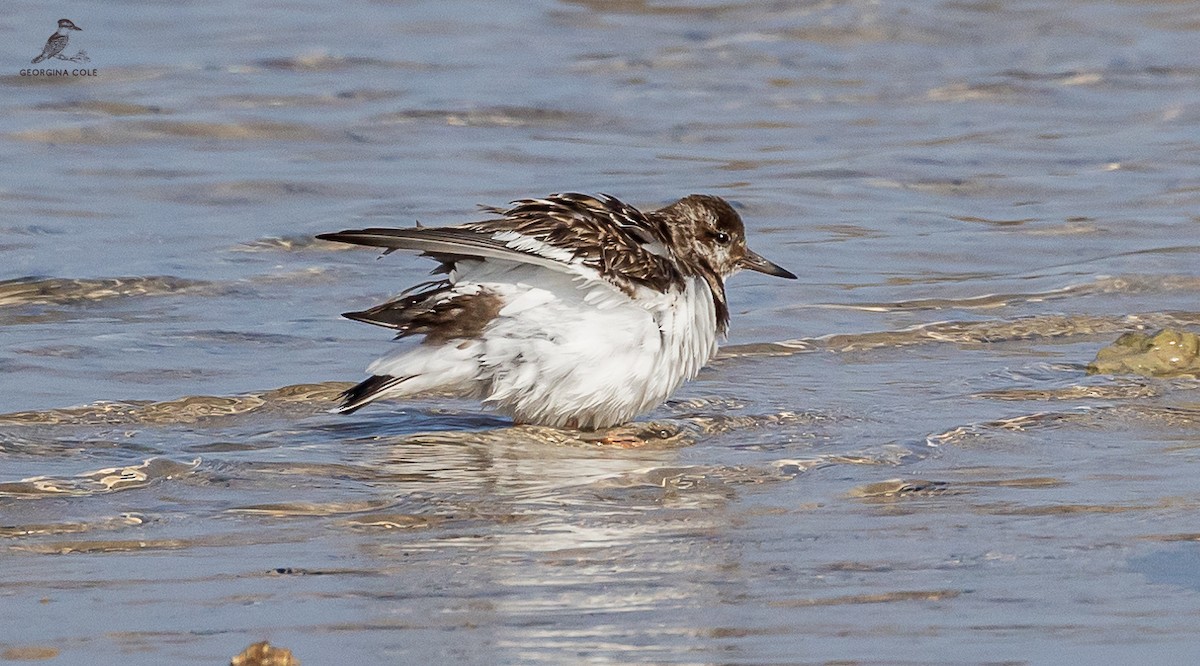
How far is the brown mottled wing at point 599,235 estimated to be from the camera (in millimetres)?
6398

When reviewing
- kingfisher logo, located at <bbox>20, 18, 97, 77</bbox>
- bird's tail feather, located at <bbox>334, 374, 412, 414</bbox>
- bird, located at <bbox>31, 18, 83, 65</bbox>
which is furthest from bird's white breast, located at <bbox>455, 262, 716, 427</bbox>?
bird, located at <bbox>31, 18, 83, 65</bbox>

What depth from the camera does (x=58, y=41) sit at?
14727mm

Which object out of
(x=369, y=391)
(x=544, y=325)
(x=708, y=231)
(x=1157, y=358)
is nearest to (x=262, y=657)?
(x=369, y=391)

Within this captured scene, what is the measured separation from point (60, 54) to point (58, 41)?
0.33m

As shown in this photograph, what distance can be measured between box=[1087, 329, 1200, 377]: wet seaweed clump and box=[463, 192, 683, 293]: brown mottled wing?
175 centimetres

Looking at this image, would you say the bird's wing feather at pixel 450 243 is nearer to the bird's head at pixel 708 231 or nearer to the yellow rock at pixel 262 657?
the bird's head at pixel 708 231

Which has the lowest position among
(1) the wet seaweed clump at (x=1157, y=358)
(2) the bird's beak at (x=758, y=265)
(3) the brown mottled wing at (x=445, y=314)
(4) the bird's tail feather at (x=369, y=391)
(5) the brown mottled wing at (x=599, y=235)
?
(1) the wet seaweed clump at (x=1157, y=358)

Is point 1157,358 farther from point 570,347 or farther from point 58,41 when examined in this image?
point 58,41

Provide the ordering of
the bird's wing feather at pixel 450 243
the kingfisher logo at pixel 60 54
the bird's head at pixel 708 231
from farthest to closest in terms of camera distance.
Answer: the kingfisher logo at pixel 60 54 < the bird's head at pixel 708 231 < the bird's wing feather at pixel 450 243

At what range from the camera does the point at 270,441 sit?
253 inches

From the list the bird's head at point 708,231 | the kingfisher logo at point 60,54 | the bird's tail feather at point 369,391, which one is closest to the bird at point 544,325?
the bird's tail feather at point 369,391

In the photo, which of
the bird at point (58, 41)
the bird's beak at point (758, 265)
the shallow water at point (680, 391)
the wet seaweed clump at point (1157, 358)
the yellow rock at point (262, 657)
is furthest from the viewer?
the bird at point (58, 41)

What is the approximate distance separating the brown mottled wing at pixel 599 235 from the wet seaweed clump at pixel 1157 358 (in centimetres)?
175

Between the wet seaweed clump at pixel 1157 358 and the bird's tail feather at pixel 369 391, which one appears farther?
the wet seaweed clump at pixel 1157 358
